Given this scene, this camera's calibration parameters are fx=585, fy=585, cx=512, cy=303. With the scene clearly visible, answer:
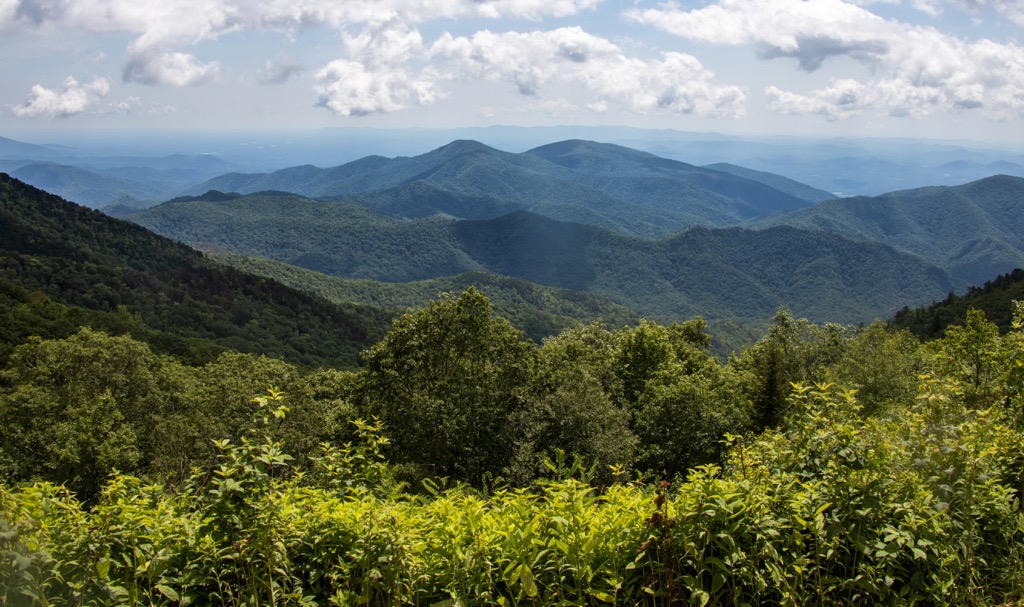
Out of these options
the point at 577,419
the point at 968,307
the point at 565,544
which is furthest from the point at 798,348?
the point at 968,307

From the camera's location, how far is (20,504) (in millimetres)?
3293

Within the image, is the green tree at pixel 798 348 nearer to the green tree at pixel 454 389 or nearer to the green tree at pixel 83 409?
the green tree at pixel 454 389

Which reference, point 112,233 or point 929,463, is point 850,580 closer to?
point 929,463

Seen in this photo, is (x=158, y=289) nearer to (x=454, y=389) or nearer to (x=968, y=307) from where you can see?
(x=454, y=389)

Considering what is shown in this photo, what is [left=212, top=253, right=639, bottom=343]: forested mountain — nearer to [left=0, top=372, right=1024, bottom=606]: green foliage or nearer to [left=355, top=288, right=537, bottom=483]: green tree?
[left=355, top=288, right=537, bottom=483]: green tree

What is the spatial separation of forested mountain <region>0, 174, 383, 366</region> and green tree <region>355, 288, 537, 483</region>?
56.5 meters

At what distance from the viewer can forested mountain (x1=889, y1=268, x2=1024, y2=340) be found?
204ft

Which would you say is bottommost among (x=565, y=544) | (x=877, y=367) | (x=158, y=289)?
(x=158, y=289)

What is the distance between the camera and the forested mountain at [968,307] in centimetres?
6203

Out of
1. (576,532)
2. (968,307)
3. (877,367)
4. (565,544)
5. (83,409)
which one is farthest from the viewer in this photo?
(968,307)

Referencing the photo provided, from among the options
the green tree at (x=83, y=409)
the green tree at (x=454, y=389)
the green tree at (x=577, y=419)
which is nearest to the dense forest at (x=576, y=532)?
the green tree at (x=577, y=419)

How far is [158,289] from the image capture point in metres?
101

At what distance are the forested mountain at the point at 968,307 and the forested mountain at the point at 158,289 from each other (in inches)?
3097

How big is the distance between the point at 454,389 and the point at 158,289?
103575mm
